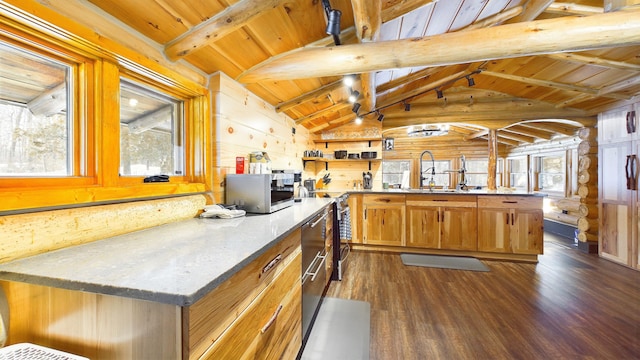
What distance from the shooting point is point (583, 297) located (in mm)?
2418

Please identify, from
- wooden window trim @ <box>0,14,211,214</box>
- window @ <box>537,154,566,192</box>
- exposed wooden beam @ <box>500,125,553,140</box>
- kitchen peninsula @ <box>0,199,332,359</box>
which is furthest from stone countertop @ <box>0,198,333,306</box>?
window @ <box>537,154,566,192</box>

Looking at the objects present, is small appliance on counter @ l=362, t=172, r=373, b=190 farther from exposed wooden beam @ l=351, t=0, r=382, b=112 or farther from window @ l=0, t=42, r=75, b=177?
window @ l=0, t=42, r=75, b=177

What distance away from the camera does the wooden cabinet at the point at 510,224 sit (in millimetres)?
3426

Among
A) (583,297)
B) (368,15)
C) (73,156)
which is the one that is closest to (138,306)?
(73,156)

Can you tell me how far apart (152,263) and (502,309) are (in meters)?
2.75

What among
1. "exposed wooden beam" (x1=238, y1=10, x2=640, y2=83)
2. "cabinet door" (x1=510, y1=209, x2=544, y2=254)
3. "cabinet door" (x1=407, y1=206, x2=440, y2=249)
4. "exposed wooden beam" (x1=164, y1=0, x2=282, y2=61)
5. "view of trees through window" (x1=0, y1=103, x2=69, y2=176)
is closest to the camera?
"view of trees through window" (x1=0, y1=103, x2=69, y2=176)

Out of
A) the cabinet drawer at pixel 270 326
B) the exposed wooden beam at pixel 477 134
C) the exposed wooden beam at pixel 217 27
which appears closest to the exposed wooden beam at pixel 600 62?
the exposed wooden beam at pixel 477 134

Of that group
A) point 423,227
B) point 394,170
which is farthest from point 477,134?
point 423,227

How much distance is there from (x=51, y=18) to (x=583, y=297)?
4.34 meters

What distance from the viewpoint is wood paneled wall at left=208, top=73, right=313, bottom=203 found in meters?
1.95

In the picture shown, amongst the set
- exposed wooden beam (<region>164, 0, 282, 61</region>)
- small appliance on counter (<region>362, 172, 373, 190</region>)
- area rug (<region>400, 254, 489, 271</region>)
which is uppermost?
exposed wooden beam (<region>164, 0, 282, 61</region>)

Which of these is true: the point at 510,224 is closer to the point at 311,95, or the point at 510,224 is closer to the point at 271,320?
the point at 311,95

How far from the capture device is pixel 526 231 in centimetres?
346

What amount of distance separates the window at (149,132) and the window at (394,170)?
6.40 m
